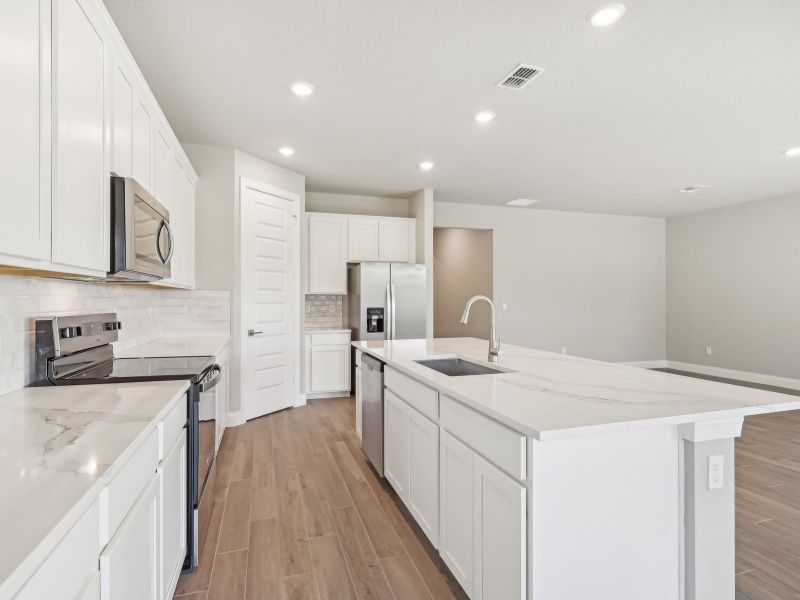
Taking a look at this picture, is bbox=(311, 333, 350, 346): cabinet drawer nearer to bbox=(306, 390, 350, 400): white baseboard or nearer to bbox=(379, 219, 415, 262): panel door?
bbox=(306, 390, 350, 400): white baseboard

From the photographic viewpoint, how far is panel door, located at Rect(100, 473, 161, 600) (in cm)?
95

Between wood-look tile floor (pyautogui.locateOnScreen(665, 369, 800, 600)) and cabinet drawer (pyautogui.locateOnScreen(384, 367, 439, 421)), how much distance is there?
57.9 inches

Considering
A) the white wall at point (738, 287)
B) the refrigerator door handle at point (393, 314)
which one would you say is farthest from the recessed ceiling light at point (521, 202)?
Answer: the white wall at point (738, 287)

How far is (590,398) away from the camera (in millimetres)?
1512

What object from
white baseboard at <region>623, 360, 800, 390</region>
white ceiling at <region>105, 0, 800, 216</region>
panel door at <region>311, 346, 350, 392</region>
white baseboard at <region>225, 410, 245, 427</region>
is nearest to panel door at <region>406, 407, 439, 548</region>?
white ceiling at <region>105, 0, 800, 216</region>

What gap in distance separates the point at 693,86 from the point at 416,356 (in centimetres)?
263

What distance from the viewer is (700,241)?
7.07 m

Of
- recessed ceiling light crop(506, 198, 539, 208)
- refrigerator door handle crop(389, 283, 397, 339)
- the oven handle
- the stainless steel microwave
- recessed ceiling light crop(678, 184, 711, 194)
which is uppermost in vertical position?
recessed ceiling light crop(506, 198, 539, 208)

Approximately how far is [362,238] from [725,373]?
6050mm

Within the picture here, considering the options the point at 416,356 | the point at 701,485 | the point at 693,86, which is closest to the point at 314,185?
the point at 416,356

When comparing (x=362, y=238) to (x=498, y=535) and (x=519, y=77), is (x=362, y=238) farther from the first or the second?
(x=498, y=535)

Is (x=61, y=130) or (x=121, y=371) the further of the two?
(x=121, y=371)

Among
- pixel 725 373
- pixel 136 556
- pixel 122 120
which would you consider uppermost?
pixel 122 120

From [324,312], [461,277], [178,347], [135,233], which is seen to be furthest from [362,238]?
[135,233]
